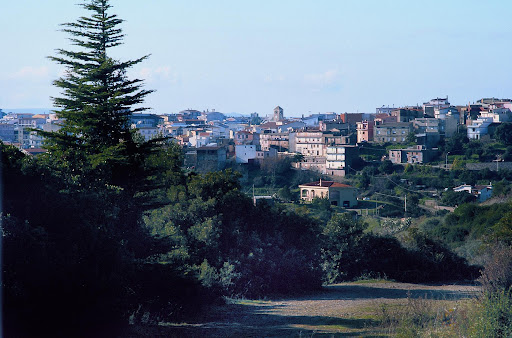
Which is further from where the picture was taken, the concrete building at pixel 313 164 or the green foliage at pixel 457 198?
the concrete building at pixel 313 164

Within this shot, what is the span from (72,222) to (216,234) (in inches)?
279

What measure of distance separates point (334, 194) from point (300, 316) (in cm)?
3655

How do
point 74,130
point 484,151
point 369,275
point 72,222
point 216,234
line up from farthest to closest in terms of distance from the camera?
1. point 484,151
2. point 369,275
3. point 216,234
4. point 74,130
5. point 72,222

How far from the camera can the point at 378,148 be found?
69.7 meters

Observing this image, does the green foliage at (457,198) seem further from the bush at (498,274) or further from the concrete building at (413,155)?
the bush at (498,274)

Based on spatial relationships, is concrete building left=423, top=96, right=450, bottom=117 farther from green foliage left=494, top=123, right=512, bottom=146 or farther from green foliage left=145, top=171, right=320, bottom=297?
green foliage left=145, top=171, right=320, bottom=297

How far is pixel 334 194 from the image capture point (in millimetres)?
48562

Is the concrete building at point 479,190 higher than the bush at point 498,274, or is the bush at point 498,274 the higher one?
the bush at point 498,274

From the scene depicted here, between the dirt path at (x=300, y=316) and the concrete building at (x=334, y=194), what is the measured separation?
31.2 meters

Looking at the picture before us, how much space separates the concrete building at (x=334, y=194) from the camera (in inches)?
1893

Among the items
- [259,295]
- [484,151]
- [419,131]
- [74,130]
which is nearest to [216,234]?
[259,295]

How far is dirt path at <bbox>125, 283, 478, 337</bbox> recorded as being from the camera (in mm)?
10594

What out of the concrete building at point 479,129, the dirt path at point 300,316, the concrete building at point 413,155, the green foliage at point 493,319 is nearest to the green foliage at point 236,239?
the dirt path at point 300,316

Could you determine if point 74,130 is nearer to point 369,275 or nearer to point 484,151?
point 369,275
